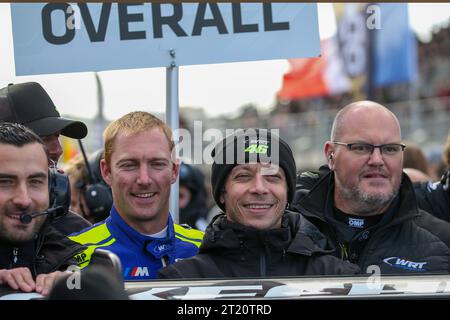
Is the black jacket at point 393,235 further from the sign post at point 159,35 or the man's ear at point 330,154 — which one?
the sign post at point 159,35

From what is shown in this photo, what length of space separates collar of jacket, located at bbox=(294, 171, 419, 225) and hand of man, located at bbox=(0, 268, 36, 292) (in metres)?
1.43

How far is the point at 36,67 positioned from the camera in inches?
139

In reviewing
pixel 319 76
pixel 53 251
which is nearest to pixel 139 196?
pixel 53 251

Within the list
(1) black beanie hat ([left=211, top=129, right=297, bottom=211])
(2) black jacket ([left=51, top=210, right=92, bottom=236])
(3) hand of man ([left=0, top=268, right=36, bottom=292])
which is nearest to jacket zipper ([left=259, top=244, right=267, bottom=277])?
(1) black beanie hat ([left=211, top=129, right=297, bottom=211])

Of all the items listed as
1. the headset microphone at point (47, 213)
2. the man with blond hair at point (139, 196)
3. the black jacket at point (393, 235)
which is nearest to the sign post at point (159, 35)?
the man with blond hair at point (139, 196)

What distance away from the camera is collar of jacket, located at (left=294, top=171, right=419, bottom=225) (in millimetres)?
3553

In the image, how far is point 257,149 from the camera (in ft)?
10.2

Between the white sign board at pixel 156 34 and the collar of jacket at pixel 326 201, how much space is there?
1.86 ft

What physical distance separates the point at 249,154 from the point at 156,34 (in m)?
0.83

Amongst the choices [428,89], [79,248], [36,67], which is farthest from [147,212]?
[428,89]

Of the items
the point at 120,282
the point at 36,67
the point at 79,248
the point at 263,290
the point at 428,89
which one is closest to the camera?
the point at 120,282

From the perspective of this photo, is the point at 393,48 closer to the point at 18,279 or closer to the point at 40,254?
the point at 40,254
